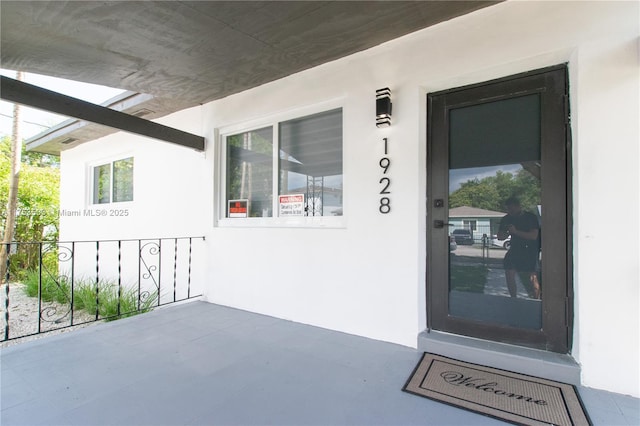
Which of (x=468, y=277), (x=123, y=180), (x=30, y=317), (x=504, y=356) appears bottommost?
(x=30, y=317)

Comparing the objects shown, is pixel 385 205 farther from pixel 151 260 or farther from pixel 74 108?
pixel 151 260

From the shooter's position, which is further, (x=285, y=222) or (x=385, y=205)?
(x=285, y=222)

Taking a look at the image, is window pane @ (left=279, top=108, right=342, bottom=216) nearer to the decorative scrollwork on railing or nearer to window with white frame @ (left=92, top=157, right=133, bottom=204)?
the decorative scrollwork on railing

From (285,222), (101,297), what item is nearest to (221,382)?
(285,222)

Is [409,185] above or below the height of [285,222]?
above

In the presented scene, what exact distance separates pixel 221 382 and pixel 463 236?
2009 mm

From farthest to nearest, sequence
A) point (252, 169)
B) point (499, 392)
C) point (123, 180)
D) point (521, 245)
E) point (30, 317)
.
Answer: point (123, 180) → point (30, 317) → point (252, 169) → point (521, 245) → point (499, 392)

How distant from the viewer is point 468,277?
231 centimetres

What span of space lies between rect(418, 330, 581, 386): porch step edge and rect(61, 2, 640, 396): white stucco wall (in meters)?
0.09

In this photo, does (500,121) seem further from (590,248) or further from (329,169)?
(329,169)

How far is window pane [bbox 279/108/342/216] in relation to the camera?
2941 mm

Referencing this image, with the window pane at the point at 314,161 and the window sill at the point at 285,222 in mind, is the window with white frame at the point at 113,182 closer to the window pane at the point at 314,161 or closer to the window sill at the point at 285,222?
the window sill at the point at 285,222

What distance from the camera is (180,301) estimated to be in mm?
3979

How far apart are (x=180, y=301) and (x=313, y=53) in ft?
11.3
